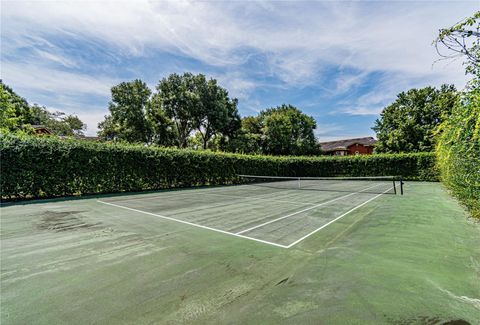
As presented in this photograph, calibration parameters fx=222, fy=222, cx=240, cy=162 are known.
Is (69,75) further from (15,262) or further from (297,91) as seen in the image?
(297,91)

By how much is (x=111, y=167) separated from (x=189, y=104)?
19.5 m

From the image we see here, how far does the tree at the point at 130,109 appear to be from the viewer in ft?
98.7

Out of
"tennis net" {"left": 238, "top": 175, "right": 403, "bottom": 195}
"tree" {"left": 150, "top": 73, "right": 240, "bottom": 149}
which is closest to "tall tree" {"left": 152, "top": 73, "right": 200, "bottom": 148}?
"tree" {"left": 150, "top": 73, "right": 240, "bottom": 149}

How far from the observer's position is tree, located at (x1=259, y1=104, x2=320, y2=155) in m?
36.2

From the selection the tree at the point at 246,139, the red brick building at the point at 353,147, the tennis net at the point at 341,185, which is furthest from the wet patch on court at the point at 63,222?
the red brick building at the point at 353,147

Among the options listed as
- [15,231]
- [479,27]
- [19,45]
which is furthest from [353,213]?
[19,45]

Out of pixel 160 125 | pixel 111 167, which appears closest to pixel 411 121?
pixel 160 125

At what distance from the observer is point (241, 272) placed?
9.87 feet

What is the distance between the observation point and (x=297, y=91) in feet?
90.9

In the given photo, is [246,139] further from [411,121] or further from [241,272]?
[241,272]

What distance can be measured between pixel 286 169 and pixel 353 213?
20420mm

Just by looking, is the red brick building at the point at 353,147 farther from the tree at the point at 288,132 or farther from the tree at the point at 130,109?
the tree at the point at 130,109

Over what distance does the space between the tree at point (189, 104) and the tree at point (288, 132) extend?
26.7ft

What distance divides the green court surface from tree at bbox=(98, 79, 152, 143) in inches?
1062
